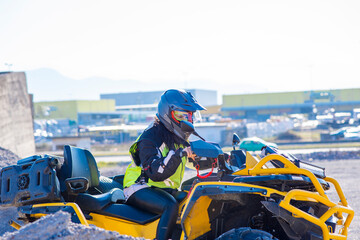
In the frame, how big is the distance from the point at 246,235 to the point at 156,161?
1143 millimetres

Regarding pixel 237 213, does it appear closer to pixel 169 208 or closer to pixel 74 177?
pixel 169 208

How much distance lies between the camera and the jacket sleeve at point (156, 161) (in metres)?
4.62

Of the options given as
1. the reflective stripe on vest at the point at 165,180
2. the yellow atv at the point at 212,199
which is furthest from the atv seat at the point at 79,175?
the reflective stripe on vest at the point at 165,180

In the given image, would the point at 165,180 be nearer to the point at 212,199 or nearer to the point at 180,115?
the point at 212,199

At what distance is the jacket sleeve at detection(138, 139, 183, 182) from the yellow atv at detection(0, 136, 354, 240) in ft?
0.76

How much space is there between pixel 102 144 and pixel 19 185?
4821 cm

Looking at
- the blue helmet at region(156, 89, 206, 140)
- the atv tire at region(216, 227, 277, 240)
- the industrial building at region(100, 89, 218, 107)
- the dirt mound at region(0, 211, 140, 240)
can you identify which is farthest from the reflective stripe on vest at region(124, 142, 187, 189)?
the industrial building at region(100, 89, 218, 107)

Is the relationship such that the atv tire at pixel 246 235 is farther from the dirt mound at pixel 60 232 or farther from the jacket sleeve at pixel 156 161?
the dirt mound at pixel 60 232

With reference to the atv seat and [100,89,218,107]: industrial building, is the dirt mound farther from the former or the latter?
[100,89,218,107]: industrial building

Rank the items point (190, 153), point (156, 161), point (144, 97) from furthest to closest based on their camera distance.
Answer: point (144, 97)
point (156, 161)
point (190, 153)

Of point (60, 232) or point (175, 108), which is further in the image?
point (175, 108)

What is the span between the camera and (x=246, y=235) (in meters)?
4.20

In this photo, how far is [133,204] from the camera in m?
4.94

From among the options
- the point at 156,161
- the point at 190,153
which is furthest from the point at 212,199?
the point at 156,161
